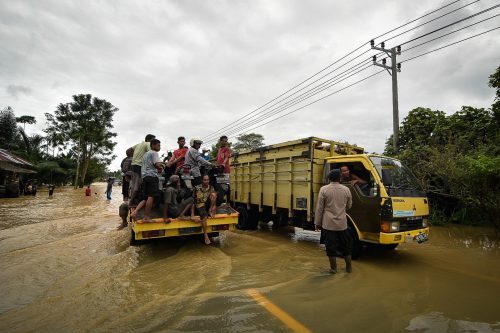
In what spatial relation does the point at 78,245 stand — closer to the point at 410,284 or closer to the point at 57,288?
the point at 57,288

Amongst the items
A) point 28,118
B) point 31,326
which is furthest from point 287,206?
point 28,118

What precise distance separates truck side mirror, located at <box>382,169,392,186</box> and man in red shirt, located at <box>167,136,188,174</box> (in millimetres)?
4500

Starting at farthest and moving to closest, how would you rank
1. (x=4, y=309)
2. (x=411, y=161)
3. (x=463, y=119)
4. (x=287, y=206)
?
(x=463, y=119), (x=411, y=161), (x=287, y=206), (x=4, y=309)

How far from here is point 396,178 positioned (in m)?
5.99

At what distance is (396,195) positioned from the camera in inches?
217

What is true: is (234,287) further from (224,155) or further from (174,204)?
(224,155)

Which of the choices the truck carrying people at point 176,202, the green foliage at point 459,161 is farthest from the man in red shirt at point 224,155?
the green foliage at point 459,161

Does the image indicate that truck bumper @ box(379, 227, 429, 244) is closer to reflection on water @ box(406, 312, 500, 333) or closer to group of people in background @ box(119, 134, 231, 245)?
reflection on water @ box(406, 312, 500, 333)

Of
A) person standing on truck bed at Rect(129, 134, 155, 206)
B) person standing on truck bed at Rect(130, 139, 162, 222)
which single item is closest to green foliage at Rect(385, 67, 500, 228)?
person standing on truck bed at Rect(130, 139, 162, 222)

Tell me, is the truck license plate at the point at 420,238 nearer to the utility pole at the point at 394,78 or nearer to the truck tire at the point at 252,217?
the truck tire at the point at 252,217

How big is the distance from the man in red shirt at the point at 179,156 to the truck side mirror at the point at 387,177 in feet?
14.8

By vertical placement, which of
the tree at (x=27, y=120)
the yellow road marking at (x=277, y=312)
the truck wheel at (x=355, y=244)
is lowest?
the yellow road marking at (x=277, y=312)

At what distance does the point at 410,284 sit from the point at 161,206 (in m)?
5.06

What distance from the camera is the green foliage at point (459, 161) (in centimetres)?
A: 748
